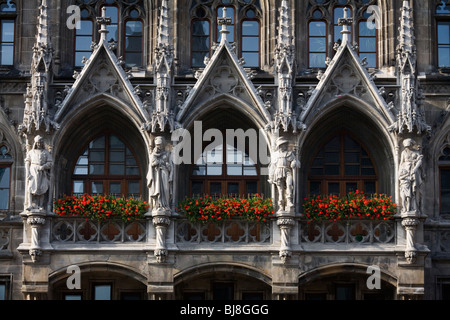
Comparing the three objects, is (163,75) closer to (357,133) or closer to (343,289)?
(357,133)

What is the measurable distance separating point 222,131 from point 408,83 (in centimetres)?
544

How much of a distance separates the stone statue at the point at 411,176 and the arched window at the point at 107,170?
24.4 feet

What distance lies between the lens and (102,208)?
32.0 metres

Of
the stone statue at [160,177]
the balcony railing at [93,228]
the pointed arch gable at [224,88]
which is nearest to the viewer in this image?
the stone statue at [160,177]

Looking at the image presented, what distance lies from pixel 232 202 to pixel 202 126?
2.68 meters

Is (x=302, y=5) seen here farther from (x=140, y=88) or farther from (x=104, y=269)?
(x=104, y=269)

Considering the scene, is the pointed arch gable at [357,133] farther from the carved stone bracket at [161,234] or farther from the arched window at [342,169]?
the carved stone bracket at [161,234]

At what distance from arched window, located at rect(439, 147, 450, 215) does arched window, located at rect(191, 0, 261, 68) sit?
19.6ft

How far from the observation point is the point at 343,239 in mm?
32312

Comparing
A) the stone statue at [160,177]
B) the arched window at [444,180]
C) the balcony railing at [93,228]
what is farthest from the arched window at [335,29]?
the balcony railing at [93,228]

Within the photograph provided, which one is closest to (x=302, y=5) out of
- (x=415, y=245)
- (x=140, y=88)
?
(x=140, y=88)

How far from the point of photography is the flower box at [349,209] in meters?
32.2

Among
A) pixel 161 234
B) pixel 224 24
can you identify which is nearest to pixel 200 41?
pixel 224 24

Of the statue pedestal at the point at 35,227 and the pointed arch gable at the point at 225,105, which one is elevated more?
the pointed arch gable at the point at 225,105
